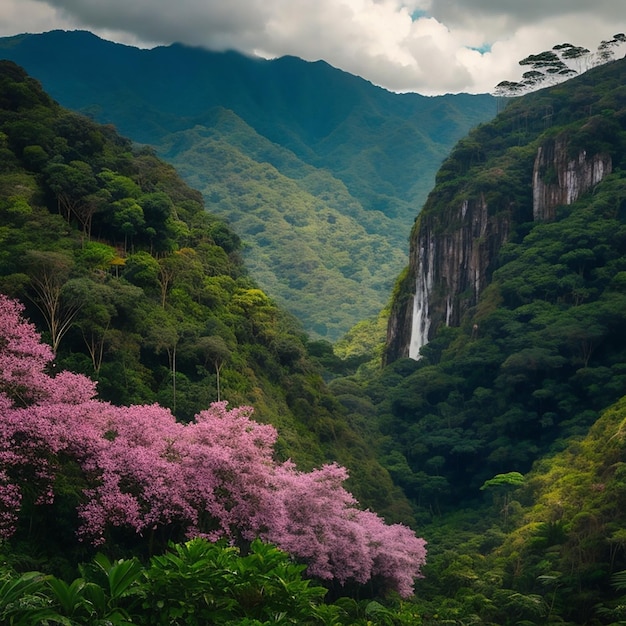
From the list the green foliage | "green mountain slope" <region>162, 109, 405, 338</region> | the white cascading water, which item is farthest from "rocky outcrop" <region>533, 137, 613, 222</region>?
"green mountain slope" <region>162, 109, 405, 338</region>

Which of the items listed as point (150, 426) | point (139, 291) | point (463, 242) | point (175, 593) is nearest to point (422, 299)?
point (463, 242)

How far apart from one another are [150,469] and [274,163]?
146 m

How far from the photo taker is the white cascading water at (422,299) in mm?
67125

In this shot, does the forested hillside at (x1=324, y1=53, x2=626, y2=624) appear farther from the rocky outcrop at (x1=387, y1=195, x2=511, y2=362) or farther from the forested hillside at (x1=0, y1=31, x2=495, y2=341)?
the forested hillside at (x1=0, y1=31, x2=495, y2=341)

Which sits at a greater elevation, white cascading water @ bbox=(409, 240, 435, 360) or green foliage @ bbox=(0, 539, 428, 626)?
white cascading water @ bbox=(409, 240, 435, 360)

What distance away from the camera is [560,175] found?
5662cm

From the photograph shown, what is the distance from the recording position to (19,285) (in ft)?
78.1

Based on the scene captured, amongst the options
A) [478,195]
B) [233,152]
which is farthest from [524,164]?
[233,152]

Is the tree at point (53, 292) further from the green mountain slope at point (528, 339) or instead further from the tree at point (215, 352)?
the green mountain slope at point (528, 339)

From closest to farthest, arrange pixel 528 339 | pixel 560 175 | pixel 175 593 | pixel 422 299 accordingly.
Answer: pixel 175 593 < pixel 528 339 < pixel 560 175 < pixel 422 299

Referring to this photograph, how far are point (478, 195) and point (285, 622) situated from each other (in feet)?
180

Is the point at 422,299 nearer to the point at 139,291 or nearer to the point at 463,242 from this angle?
the point at 463,242

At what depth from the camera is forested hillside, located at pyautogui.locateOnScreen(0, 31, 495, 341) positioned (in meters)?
120

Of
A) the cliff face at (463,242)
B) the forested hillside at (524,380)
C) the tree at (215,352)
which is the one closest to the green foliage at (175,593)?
the forested hillside at (524,380)
